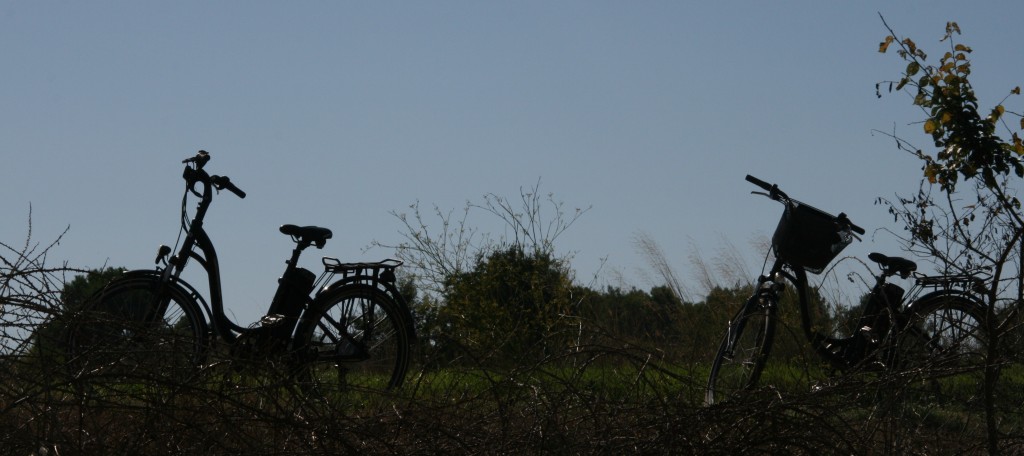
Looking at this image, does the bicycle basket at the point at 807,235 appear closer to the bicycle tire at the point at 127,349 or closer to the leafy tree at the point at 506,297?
the leafy tree at the point at 506,297

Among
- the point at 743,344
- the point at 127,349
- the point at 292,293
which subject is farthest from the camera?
the point at 292,293

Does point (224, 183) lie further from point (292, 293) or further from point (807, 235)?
point (807, 235)

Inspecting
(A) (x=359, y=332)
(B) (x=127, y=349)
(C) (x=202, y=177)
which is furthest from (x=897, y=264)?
(B) (x=127, y=349)

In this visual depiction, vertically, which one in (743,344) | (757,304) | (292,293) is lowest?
(743,344)

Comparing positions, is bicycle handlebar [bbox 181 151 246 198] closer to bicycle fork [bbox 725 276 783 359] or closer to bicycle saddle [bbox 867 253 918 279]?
bicycle fork [bbox 725 276 783 359]

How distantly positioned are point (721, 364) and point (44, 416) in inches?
146

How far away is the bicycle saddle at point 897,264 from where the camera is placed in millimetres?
6164

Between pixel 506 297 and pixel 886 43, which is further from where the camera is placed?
pixel 506 297

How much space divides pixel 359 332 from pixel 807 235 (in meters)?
2.10

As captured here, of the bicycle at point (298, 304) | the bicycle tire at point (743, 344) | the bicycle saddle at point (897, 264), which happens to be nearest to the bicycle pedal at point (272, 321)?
the bicycle at point (298, 304)

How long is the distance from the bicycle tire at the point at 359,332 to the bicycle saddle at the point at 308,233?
26 centimetres

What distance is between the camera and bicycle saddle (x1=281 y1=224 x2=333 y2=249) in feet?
19.9

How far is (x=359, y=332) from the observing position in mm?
6191

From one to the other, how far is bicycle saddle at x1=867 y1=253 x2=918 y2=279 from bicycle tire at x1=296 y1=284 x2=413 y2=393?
227 cm
